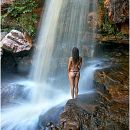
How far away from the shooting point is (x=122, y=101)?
11.1 ft

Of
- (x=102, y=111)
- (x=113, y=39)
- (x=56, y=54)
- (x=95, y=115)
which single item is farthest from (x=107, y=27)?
(x=95, y=115)

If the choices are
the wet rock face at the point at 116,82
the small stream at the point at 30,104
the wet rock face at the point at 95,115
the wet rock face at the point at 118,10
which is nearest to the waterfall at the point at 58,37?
the small stream at the point at 30,104

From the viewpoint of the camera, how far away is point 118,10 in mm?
5992

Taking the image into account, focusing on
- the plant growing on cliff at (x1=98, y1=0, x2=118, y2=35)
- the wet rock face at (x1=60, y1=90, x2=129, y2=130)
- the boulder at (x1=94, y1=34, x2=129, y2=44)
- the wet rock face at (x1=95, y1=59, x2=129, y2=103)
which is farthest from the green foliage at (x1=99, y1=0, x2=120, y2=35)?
the wet rock face at (x1=60, y1=90, x2=129, y2=130)

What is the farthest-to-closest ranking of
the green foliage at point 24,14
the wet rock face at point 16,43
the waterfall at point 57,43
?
the green foliage at point 24,14 → the wet rock face at point 16,43 → the waterfall at point 57,43

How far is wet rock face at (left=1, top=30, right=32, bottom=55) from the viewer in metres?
7.68

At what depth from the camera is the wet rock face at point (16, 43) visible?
302 inches

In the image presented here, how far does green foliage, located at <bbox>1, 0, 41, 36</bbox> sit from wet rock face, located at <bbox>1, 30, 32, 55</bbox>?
152 cm

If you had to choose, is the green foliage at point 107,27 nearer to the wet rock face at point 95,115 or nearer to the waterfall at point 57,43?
the waterfall at point 57,43

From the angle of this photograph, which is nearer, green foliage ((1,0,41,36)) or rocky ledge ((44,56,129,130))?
rocky ledge ((44,56,129,130))

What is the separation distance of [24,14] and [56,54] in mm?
4318

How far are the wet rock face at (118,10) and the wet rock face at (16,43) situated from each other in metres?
5.23

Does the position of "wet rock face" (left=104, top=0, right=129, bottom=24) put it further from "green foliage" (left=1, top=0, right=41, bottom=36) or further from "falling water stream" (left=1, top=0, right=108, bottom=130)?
"green foliage" (left=1, top=0, right=41, bottom=36)

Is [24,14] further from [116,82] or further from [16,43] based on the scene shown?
[116,82]
